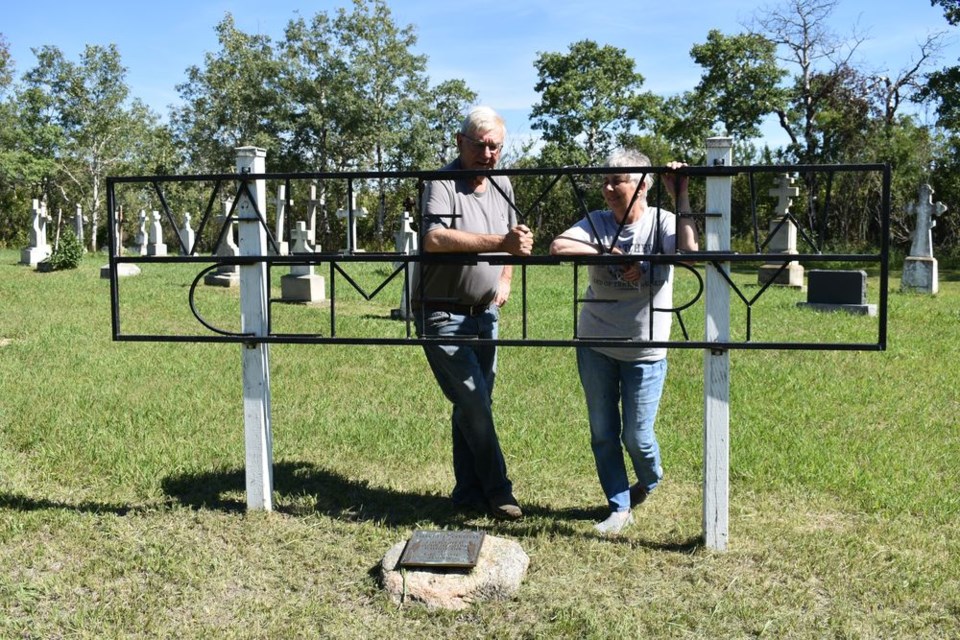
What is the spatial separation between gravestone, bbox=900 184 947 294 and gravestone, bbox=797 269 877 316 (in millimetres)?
4164

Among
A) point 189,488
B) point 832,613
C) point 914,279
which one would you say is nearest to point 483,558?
point 832,613

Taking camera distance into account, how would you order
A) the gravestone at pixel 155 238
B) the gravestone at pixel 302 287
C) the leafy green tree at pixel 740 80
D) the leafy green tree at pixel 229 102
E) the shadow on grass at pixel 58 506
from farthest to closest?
the leafy green tree at pixel 229 102 → the leafy green tree at pixel 740 80 → the gravestone at pixel 155 238 → the gravestone at pixel 302 287 → the shadow on grass at pixel 58 506


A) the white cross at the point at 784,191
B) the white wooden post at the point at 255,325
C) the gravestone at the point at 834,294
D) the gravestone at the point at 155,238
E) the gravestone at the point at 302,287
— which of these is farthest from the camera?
the gravestone at the point at 155,238

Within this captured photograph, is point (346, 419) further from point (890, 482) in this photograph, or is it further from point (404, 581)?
point (890, 482)

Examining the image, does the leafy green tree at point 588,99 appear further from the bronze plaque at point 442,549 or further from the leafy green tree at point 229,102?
the bronze plaque at point 442,549

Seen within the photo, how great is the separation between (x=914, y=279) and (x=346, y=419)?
42.2 ft

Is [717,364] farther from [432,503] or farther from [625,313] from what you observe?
[432,503]

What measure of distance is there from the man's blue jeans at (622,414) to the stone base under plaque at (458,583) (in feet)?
2.49

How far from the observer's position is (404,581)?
127 inches

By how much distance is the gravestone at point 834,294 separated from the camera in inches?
446

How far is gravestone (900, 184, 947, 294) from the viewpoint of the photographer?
49.5 ft

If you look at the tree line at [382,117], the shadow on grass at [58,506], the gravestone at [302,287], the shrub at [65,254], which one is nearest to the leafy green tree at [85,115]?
the tree line at [382,117]

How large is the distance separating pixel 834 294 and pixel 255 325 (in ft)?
31.5

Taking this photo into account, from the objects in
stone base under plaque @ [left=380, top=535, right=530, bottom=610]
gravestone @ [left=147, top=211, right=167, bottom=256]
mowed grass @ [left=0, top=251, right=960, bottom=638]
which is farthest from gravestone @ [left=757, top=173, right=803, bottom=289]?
gravestone @ [left=147, top=211, right=167, bottom=256]
